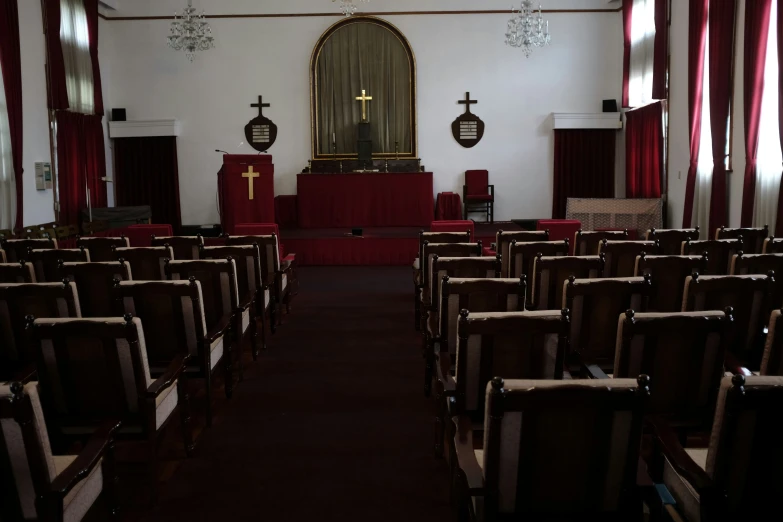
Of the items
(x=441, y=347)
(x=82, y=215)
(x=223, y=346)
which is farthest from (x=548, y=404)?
(x=82, y=215)

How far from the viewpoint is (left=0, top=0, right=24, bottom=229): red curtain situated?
8.96 meters

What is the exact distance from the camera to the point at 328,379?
4.66 meters

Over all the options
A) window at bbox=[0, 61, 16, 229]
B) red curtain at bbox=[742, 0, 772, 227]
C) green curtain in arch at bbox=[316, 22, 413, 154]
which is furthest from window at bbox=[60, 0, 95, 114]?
red curtain at bbox=[742, 0, 772, 227]

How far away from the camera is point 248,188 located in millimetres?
9805

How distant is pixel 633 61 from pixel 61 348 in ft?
37.8

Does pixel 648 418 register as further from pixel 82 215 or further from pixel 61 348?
pixel 82 215

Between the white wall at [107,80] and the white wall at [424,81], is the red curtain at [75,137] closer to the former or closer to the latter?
the white wall at [107,80]

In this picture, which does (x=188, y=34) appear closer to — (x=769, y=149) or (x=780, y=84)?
(x=780, y=84)

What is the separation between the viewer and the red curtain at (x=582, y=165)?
1298 centimetres

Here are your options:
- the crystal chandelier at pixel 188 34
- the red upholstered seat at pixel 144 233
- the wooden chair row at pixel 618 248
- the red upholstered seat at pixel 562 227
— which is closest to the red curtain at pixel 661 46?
the red upholstered seat at pixel 562 227

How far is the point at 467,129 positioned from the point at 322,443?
10305mm

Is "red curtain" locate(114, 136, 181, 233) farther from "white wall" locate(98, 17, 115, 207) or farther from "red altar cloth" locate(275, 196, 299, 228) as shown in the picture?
"red altar cloth" locate(275, 196, 299, 228)

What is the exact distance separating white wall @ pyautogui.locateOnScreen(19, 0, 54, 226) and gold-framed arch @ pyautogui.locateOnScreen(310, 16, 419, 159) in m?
4.66

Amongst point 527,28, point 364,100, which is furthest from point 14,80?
point 527,28
